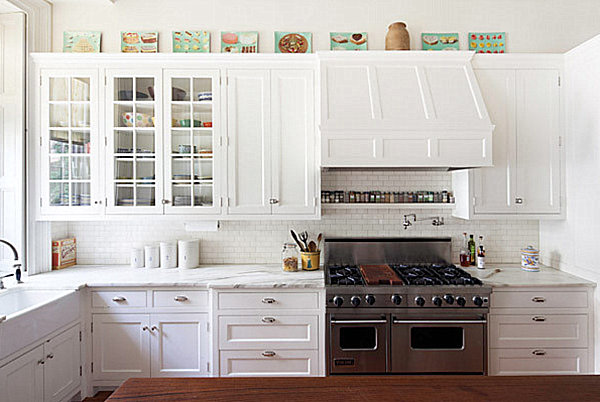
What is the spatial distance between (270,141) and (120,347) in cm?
194

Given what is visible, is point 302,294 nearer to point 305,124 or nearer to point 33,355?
point 305,124

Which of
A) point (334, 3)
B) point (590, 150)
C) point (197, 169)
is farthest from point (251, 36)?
point (590, 150)

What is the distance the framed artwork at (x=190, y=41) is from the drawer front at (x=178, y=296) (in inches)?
81.3

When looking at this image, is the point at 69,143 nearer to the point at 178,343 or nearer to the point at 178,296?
the point at 178,296

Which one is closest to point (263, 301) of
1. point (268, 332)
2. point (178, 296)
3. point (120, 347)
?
point (268, 332)

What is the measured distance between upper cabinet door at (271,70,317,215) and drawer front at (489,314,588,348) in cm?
166

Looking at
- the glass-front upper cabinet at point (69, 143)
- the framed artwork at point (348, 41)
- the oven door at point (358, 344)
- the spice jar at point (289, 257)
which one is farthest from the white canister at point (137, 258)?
the framed artwork at point (348, 41)

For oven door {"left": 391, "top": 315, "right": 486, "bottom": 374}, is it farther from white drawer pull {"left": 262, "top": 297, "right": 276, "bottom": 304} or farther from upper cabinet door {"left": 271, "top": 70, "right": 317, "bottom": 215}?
upper cabinet door {"left": 271, "top": 70, "right": 317, "bottom": 215}

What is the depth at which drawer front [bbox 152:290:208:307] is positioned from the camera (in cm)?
287

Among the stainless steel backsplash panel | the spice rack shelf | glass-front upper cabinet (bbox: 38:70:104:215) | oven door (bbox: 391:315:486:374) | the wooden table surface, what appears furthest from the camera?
the stainless steel backsplash panel

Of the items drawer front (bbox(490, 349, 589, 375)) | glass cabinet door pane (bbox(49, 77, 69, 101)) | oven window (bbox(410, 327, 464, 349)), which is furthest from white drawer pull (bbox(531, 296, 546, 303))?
glass cabinet door pane (bbox(49, 77, 69, 101))

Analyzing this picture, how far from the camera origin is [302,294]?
2834mm

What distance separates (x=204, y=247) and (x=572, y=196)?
311cm

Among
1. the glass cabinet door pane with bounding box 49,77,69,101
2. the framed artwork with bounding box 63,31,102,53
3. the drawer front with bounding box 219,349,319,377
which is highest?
the framed artwork with bounding box 63,31,102,53
